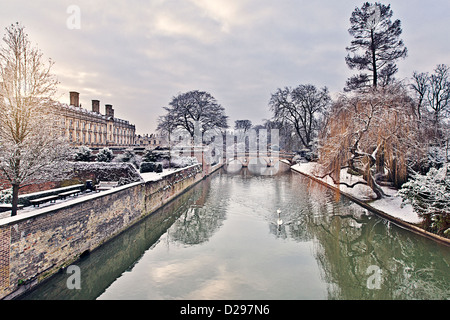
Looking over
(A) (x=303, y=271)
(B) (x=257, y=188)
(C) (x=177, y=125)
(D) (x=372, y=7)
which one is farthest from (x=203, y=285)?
(C) (x=177, y=125)

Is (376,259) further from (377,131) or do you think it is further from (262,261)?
(377,131)

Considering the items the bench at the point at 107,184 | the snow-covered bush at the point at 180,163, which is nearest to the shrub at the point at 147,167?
the snow-covered bush at the point at 180,163

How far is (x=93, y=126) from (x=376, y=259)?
58.4 metres

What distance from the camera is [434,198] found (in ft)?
31.0

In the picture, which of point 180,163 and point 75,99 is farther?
point 75,99

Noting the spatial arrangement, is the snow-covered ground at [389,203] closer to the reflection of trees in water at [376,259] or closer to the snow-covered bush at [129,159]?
the reflection of trees in water at [376,259]

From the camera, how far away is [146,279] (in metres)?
6.88

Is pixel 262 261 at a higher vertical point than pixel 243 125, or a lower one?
lower

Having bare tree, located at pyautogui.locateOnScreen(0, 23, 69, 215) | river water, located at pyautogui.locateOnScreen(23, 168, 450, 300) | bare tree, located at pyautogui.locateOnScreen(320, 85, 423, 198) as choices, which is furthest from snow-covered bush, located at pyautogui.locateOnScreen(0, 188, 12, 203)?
bare tree, located at pyautogui.locateOnScreen(320, 85, 423, 198)

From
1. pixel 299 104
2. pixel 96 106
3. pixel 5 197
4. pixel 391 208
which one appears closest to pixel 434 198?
pixel 391 208

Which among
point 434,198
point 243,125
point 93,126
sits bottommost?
point 434,198

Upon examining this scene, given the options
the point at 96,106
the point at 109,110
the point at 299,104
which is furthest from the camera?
the point at 109,110
